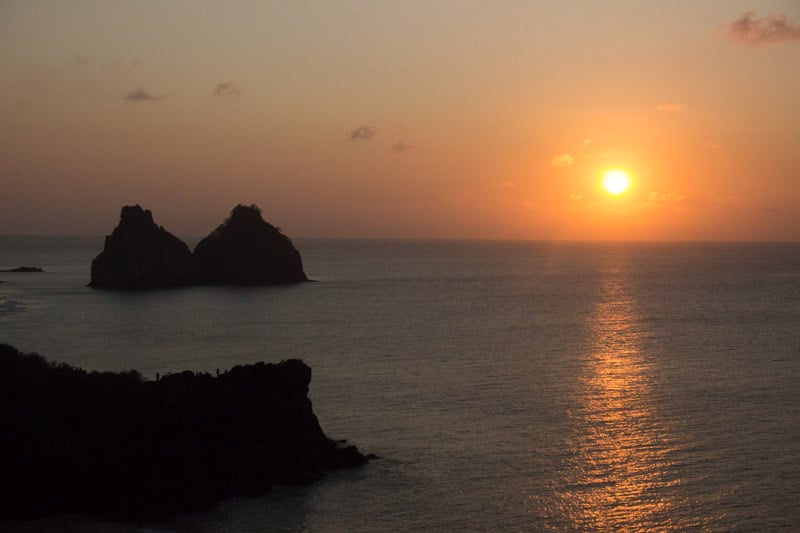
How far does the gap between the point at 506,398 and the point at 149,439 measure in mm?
25322

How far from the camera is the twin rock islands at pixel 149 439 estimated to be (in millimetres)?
35062

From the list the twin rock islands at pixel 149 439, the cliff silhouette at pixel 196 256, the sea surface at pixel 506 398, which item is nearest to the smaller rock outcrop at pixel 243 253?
the cliff silhouette at pixel 196 256

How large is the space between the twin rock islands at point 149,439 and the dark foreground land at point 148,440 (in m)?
0.05

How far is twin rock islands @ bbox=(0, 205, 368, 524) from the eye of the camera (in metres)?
35.1

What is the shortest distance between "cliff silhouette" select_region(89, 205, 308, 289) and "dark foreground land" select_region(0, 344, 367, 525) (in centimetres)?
10983

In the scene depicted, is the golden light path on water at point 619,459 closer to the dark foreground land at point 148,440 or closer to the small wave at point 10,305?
the dark foreground land at point 148,440

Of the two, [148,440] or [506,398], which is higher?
[148,440]

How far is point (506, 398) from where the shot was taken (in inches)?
2233

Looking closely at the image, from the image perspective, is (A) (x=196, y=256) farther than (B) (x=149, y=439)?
Yes

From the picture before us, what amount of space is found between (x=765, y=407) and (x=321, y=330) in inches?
1970

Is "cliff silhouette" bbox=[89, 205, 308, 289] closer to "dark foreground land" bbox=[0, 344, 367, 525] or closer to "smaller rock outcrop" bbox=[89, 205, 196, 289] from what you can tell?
"smaller rock outcrop" bbox=[89, 205, 196, 289]

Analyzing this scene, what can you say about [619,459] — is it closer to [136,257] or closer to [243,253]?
[136,257]

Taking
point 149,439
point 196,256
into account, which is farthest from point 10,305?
point 149,439

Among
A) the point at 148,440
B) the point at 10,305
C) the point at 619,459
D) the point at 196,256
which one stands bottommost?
the point at 619,459
